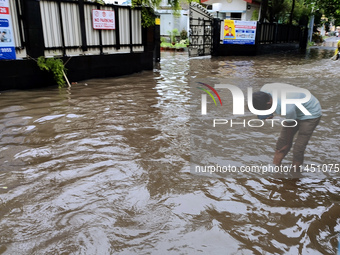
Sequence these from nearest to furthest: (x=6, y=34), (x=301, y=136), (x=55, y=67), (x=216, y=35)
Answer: (x=301, y=136) → (x=6, y=34) → (x=55, y=67) → (x=216, y=35)

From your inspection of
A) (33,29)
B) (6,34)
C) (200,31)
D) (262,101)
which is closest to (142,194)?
(262,101)

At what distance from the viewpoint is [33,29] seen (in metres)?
9.35

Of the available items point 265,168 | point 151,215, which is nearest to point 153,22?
point 265,168

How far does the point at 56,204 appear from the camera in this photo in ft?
11.8

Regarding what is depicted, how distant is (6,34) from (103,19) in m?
3.84

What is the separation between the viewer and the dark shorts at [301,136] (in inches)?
154

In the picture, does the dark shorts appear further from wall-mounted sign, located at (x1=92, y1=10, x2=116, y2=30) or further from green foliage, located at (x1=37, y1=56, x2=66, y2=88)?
wall-mounted sign, located at (x1=92, y1=10, x2=116, y2=30)

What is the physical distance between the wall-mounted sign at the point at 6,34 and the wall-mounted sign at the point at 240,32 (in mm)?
15024

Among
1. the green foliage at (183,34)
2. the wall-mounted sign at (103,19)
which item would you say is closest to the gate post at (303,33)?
the green foliage at (183,34)

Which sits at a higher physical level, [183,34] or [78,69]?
[183,34]

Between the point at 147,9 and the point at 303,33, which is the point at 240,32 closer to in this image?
the point at 147,9

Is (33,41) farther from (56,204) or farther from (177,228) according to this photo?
(177,228)

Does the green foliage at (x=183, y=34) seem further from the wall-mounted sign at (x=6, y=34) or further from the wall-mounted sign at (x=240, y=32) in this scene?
the wall-mounted sign at (x=6, y=34)

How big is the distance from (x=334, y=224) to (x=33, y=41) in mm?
9223
